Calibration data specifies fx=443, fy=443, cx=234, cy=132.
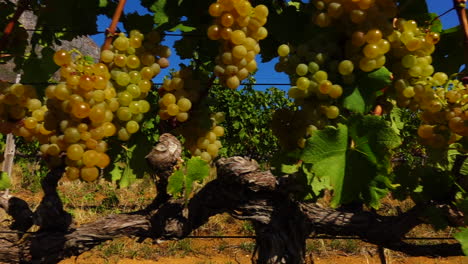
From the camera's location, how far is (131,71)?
110 centimetres

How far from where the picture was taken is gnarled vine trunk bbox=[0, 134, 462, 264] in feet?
4.85

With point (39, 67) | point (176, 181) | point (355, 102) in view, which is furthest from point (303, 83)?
point (39, 67)

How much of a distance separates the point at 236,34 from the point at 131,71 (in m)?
0.29

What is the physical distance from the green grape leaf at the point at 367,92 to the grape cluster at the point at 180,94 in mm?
395

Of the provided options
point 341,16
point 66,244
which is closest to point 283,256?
point 66,244

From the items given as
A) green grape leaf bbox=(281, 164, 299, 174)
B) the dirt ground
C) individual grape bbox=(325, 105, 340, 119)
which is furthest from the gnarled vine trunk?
the dirt ground

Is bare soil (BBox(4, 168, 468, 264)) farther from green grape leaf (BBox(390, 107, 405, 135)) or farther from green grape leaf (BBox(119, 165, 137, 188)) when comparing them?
green grape leaf (BBox(390, 107, 405, 135))

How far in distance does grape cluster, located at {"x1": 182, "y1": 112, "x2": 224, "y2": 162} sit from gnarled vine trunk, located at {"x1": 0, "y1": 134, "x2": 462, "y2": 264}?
0.19 metres

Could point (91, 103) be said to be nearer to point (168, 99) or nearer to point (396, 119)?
point (168, 99)

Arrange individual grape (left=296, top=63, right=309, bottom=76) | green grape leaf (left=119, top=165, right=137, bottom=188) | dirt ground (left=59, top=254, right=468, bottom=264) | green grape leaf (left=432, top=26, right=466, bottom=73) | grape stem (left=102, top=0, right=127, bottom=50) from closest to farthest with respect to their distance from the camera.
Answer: grape stem (left=102, top=0, right=127, bottom=50)
individual grape (left=296, top=63, right=309, bottom=76)
green grape leaf (left=432, top=26, right=466, bottom=73)
green grape leaf (left=119, top=165, right=137, bottom=188)
dirt ground (left=59, top=254, right=468, bottom=264)

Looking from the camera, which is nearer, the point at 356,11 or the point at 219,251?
the point at 356,11

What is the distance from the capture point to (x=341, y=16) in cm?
104

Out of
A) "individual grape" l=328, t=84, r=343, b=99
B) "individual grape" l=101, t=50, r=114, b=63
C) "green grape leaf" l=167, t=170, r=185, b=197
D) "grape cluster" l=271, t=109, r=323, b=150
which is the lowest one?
"green grape leaf" l=167, t=170, r=185, b=197

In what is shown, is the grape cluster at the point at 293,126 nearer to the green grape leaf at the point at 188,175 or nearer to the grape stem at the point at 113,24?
the green grape leaf at the point at 188,175
